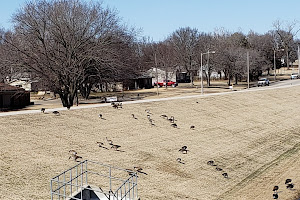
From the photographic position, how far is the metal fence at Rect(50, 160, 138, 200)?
16.1 m

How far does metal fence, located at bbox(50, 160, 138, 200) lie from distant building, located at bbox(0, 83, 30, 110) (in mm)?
26169

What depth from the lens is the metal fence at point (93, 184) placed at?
16.1 metres

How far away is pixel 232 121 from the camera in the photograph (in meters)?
37.6

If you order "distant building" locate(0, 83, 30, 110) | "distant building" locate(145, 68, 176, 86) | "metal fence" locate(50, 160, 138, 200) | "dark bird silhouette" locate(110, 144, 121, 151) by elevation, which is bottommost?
"metal fence" locate(50, 160, 138, 200)

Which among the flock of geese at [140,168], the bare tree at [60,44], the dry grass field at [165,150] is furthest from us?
the bare tree at [60,44]

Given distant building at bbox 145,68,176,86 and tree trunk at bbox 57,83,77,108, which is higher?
distant building at bbox 145,68,176,86

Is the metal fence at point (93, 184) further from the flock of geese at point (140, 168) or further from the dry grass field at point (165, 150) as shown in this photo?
the flock of geese at point (140, 168)

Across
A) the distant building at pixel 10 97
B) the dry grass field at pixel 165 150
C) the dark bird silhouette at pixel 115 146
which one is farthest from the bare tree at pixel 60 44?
the dark bird silhouette at pixel 115 146

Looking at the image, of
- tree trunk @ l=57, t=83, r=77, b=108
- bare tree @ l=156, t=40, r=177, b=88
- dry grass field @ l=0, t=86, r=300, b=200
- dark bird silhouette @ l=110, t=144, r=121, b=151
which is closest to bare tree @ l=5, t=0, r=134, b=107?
tree trunk @ l=57, t=83, r=77, b=108

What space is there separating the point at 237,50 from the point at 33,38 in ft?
176

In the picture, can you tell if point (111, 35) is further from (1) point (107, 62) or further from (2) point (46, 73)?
(2) point (46, 73)

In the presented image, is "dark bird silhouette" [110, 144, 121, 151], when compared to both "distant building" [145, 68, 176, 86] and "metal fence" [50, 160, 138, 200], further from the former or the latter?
"distant building" [145, 68, 176, 86]

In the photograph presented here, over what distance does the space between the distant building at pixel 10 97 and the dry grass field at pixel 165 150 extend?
55.8 feet

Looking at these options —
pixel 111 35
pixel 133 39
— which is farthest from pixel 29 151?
pixel 133 39
